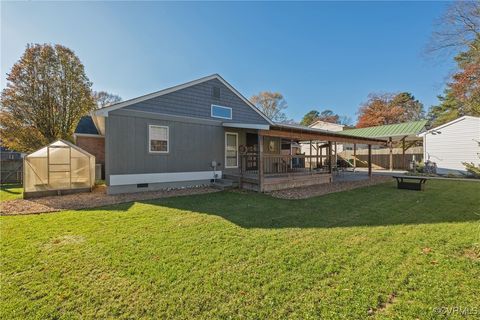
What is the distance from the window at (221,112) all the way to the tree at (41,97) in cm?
1583

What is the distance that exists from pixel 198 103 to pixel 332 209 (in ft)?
25.2

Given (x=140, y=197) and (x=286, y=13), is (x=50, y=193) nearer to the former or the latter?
(x=140, y=197)

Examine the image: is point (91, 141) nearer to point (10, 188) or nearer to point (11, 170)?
point (11, 170)

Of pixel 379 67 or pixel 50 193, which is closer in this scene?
pixel 50 193

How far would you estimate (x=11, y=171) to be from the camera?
12.9 m

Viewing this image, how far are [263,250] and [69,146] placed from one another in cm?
955

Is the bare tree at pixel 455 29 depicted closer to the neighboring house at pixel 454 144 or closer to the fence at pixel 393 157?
the neighboring house at pixel 454 144

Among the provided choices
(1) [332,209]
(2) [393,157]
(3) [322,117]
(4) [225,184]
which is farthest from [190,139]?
(3) [322,117]

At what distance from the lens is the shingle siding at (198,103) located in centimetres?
940

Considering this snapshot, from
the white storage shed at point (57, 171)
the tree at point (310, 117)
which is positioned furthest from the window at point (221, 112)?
the tree at point (310, 117)

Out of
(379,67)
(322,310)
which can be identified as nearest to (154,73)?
(322,310)

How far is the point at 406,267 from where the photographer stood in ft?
9.82

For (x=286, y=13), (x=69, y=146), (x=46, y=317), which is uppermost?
(x=286, y=13)

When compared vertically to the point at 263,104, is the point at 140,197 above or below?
below
